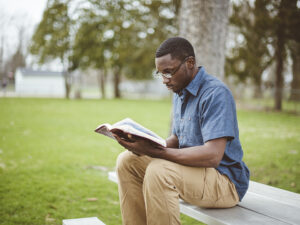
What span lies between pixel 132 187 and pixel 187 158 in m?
0.61

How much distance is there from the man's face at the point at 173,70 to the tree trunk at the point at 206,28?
8.25 feet

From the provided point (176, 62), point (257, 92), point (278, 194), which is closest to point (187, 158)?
point (176, 62)

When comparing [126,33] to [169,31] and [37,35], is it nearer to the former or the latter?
[169,31]

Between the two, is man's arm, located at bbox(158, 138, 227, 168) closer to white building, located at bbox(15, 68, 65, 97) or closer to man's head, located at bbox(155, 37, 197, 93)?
man's head, located at bbox(155, 37, 197, 93)

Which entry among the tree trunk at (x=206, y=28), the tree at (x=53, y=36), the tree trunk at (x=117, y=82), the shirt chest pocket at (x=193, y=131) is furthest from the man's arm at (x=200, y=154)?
the tree trunk at (x=117, y=82)

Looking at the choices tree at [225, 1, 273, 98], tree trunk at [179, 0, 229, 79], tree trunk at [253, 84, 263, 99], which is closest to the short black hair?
tree trunk at [179, 0, 229, 79]

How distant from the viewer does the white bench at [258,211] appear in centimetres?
210

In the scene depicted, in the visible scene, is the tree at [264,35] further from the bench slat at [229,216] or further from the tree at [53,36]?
the tree at [53,36]

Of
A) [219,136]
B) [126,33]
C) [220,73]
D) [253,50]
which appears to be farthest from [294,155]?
[126,33]

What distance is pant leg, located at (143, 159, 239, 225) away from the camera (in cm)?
205

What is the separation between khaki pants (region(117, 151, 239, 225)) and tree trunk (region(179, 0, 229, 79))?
286cm

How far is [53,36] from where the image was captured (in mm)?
30125

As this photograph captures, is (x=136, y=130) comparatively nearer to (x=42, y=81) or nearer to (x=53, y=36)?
(x=53, y=36)

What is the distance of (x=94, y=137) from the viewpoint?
29.9 ft
